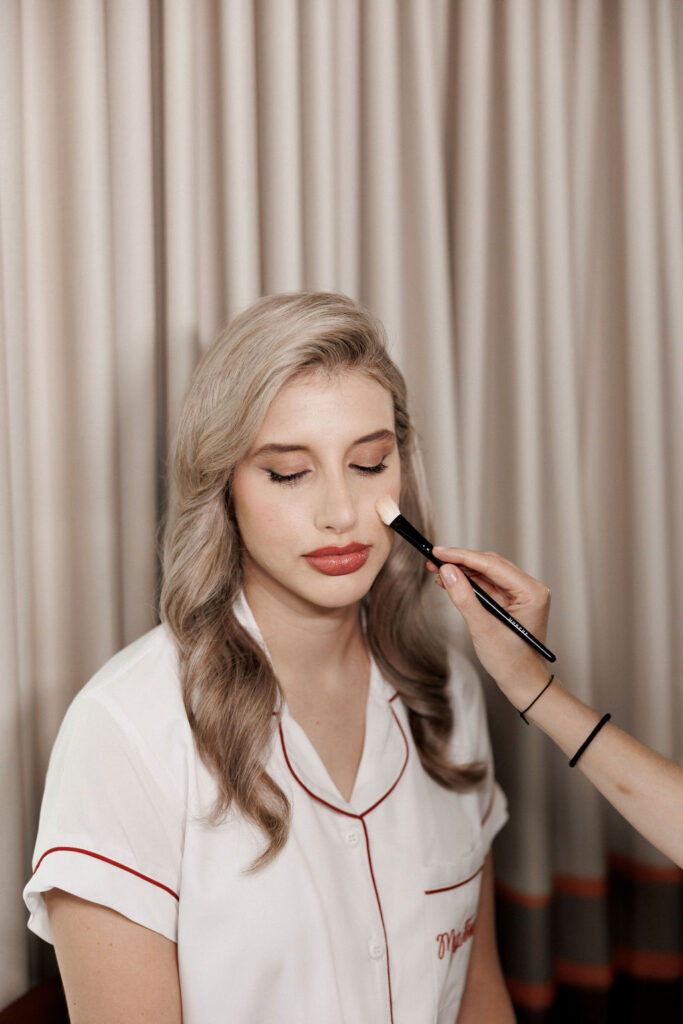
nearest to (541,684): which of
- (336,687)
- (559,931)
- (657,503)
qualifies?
(336,687)

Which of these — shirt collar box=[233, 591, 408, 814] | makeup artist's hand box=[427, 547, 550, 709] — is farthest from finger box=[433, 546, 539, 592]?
shirt collar box=[233, 591, 408, 814]

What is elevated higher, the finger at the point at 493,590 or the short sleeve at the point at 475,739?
the finger at the point at 493,590

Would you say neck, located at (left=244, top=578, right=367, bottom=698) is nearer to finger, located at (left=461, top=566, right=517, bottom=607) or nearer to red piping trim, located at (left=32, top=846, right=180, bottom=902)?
finger, located at (left=461, top=566, right=517, bottom=607)

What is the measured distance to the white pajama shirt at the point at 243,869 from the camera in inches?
36.0

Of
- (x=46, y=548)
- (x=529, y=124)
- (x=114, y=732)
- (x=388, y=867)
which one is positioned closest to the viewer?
(x=114, y=732)

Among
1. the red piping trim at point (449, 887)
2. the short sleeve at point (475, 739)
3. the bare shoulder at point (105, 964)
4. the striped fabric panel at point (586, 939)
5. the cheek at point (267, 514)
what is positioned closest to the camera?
the bare shoulder at point (105, 964)

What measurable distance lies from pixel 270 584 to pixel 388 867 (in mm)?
353

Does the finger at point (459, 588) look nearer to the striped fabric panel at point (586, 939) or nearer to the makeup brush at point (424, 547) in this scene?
the makeup brush at point (424, 547)

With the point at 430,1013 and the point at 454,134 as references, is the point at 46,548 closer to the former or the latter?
the point at 430,1013

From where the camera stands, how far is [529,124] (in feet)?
4.49

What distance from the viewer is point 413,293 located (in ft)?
4.58

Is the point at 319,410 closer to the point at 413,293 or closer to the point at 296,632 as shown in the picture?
the point at 296,632

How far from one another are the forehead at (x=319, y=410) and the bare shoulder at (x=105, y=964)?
1.63 ft

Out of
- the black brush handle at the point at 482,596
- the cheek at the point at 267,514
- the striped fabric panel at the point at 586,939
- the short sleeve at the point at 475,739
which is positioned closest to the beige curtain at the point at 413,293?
the striped fabric panel at the point at 586,939
